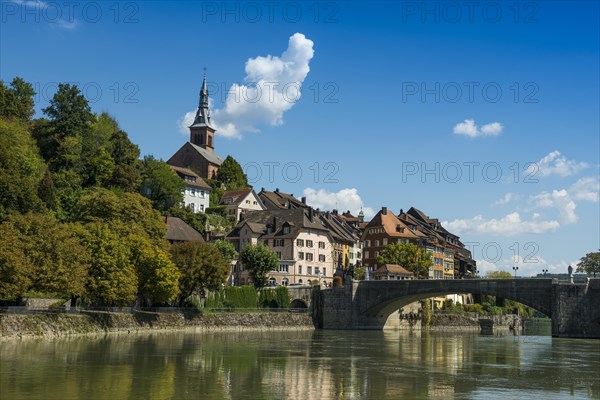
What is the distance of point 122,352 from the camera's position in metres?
51.6

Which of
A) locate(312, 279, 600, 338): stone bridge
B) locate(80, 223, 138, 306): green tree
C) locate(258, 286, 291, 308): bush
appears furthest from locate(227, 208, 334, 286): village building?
locate(80, 223, 138, 306): green tree

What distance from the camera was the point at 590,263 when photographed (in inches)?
5531

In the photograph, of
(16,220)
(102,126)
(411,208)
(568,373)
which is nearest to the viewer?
(568,373)

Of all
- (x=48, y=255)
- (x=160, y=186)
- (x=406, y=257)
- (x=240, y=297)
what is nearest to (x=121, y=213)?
(x=240, y=297)

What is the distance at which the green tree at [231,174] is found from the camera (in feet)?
543

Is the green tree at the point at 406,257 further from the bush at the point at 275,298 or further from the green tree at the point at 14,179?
the green tree at the point at 14,179

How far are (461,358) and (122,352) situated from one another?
2614cm

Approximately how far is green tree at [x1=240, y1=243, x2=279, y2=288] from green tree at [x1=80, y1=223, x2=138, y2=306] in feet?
117

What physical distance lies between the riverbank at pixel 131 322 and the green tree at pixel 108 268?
274 centimetres

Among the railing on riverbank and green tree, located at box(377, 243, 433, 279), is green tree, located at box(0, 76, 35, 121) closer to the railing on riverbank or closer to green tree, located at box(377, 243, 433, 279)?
the railing on riverbank

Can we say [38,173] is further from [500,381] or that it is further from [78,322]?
[500,381]

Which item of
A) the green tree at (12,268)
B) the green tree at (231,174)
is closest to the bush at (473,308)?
the green tree at (231,174)

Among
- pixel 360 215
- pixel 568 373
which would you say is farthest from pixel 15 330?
pixel 360 215

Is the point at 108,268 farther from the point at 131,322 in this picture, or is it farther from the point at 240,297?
the point at 240,297
